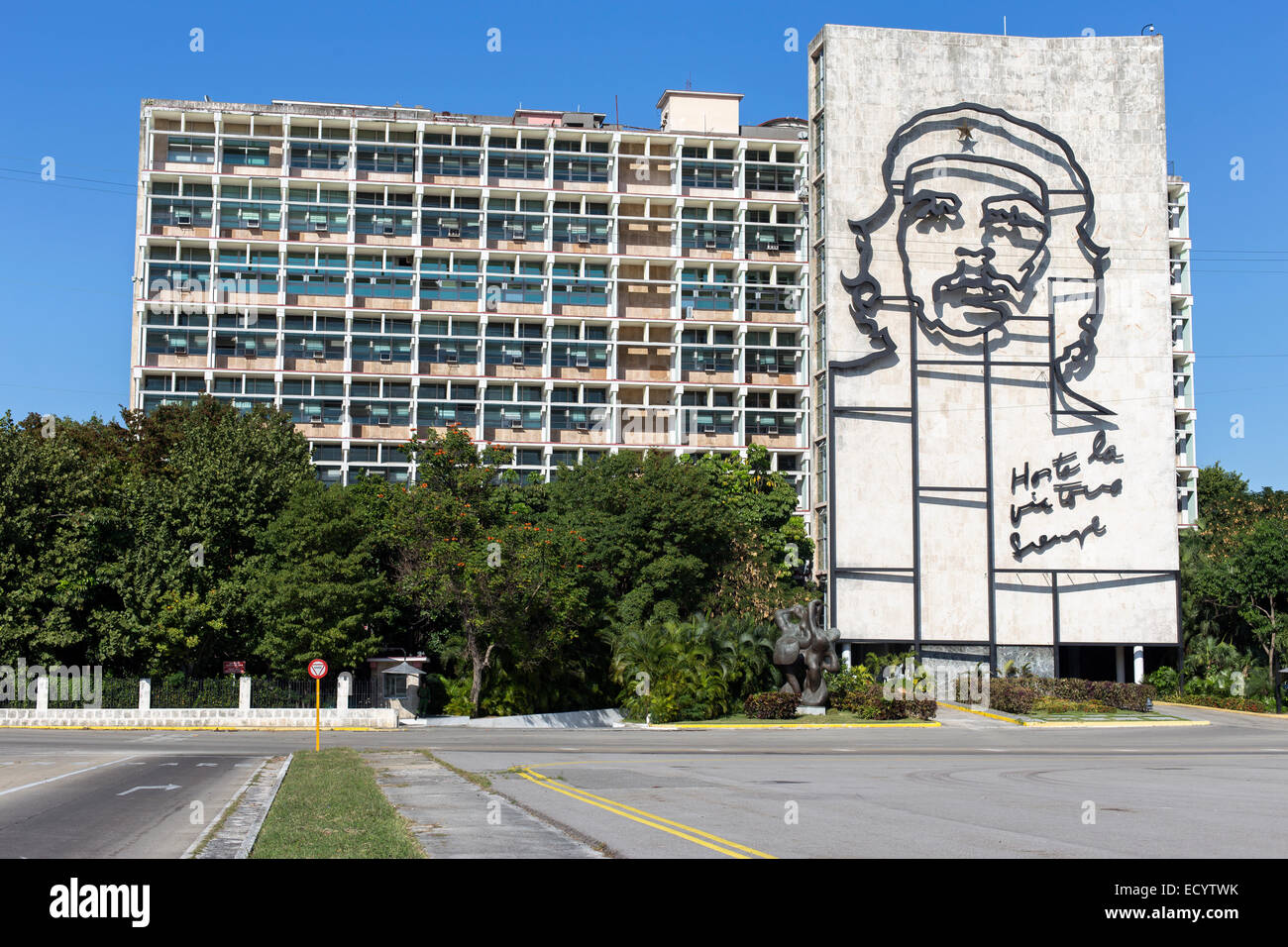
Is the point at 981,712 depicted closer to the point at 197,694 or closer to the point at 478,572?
the point at 478,572

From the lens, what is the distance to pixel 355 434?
9038cm

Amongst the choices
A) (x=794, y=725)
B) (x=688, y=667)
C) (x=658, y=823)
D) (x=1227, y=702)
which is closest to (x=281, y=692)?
(x=688, y=667)

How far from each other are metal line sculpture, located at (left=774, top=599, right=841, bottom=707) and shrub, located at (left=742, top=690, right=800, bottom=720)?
5.54ft

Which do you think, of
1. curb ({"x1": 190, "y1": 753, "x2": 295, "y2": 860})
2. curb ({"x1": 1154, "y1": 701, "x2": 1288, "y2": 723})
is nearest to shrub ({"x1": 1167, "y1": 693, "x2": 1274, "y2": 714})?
curb ({"x1": 1154, "y1": 701, "x2": 1288, "y2": 723})

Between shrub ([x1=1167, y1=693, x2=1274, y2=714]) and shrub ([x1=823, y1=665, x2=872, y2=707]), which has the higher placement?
shrub ([x1=823, y1=665, x2=872, y2=707])

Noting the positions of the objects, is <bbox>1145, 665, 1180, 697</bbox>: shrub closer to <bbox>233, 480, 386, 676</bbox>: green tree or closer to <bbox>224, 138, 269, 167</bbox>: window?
<bbox>233, 480, 386, 676</bbox>: green tree

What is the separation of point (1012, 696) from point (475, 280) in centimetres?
5290

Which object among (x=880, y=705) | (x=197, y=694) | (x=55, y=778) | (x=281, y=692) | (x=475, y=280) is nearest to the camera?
(x=55, y=778)

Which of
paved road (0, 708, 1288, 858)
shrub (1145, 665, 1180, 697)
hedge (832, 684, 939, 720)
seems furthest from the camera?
shrub (1145, 665, 1180, 697)

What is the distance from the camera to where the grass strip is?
14.1m

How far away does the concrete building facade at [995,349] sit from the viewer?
68.2 meters

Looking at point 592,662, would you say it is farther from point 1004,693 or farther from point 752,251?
point 752,251

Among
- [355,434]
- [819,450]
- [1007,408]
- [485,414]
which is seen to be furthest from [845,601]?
[355,434]

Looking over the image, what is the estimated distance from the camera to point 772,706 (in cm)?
5359
